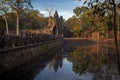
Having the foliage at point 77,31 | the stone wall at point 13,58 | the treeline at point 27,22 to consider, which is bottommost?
the stone wall at point 13,58

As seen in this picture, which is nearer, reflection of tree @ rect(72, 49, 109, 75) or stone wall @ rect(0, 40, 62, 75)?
stone wall @ rect(0, 40, 62, 75)

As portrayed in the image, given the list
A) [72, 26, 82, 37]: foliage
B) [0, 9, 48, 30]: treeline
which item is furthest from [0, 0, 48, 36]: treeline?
[72, 26, 82, 37]: foliage

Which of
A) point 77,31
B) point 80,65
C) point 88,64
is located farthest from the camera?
point 77,31

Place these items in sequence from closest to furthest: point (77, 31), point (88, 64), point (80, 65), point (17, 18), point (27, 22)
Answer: point (80, 65), point (88, 64), point (17, 18), point (27, 22), point (77, 31)

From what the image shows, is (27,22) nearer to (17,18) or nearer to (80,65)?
(17,18)

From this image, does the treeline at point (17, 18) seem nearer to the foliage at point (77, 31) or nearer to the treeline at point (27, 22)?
the treeline at point (27, 22)

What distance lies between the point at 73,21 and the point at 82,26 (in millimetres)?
11068

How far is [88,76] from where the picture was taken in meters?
19.6

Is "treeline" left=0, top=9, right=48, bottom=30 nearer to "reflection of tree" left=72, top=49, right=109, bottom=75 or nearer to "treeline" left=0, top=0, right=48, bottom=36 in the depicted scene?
"treeline" left=0, top=0, right=48, bottom=36

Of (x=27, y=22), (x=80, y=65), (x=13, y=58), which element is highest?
(x=27, y=22)

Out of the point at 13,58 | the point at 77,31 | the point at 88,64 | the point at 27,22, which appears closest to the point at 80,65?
the point at 88,64

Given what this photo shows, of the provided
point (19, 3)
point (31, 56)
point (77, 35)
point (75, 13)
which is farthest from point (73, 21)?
point (31, 56)

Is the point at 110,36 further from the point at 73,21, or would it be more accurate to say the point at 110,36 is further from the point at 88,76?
the point at 88,76

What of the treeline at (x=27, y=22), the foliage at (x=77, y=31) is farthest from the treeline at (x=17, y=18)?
the foliage at (x=77, y=31)
